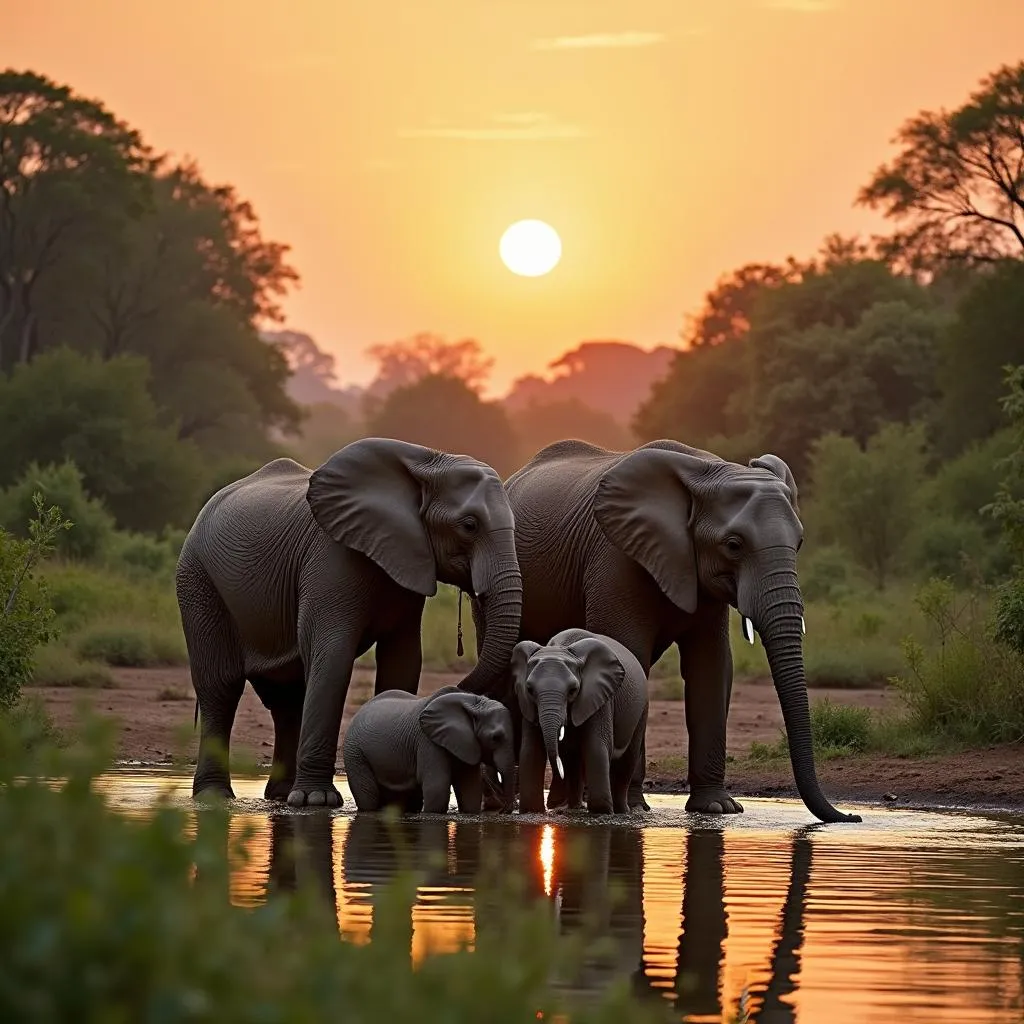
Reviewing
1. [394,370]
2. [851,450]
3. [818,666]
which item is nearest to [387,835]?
[818,666]

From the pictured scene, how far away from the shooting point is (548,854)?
9688 millimetres

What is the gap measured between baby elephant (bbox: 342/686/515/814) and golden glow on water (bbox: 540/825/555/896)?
2.49 feet

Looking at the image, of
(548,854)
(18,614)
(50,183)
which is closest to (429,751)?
(548,854)

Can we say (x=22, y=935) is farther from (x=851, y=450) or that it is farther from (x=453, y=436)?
(x=453, y=436)

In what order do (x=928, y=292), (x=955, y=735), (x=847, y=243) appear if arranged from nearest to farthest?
(x=955, y=735) < (x=928, y=292) < (x=847, y=243)

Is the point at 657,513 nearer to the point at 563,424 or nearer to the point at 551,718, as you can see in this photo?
the point at 551,718

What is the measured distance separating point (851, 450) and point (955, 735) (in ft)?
73.0

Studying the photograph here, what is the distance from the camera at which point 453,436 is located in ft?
287

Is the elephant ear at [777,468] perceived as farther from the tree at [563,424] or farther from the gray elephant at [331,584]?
the tree at [563,424]

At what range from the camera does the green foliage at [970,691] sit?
1528 centimetres

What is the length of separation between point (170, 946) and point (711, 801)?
31.1 feet

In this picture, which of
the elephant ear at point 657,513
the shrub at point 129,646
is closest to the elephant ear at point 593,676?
the elephant ear at point 657,513

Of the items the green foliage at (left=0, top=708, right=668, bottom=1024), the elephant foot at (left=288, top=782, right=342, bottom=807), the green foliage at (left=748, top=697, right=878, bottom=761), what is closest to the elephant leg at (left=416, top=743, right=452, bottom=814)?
the elephant foot at (left=288, top=782, right=342, bottom=807)

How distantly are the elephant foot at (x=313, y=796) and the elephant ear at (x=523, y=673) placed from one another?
115cm
